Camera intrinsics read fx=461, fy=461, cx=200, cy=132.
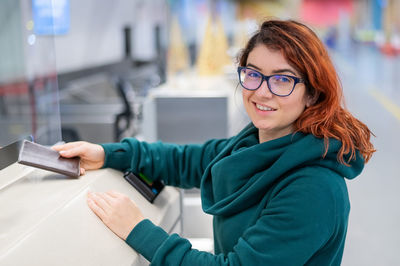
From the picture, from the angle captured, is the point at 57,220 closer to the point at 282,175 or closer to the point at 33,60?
the point at 282,175

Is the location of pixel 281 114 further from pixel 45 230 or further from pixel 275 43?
pixel 45 230

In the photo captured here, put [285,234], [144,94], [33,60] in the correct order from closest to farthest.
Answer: [285,234] < [33,60] < [144,94]

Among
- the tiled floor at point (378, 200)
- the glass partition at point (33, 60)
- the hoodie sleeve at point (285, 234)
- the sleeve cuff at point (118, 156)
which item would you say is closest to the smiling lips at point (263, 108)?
the hoodie sleeve at point (285, 234)

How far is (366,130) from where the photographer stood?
1.29 m

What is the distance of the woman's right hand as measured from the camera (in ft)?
4.73

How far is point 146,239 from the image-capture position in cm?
116

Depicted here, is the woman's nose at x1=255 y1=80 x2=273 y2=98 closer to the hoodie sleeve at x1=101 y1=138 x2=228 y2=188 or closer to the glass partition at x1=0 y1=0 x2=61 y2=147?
the hoodie sleeve at x1=101 y1=138 x2=228 y2=188

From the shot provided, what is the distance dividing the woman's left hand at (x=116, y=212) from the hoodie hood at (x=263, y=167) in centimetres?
23

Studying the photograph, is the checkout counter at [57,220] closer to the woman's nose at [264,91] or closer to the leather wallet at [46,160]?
the leather wallet at [46,160]

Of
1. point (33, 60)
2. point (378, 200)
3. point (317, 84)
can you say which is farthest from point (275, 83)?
point (378, 200)

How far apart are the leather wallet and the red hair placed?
642 millimetres

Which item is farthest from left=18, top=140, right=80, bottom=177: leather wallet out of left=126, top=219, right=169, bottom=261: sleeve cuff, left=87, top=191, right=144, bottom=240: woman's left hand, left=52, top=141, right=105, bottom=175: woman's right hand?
left=126, top=219, right=169, bottom=261: sleeve cuff

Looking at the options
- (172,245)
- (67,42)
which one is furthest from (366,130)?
(67,42)

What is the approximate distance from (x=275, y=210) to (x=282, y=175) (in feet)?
0.34
